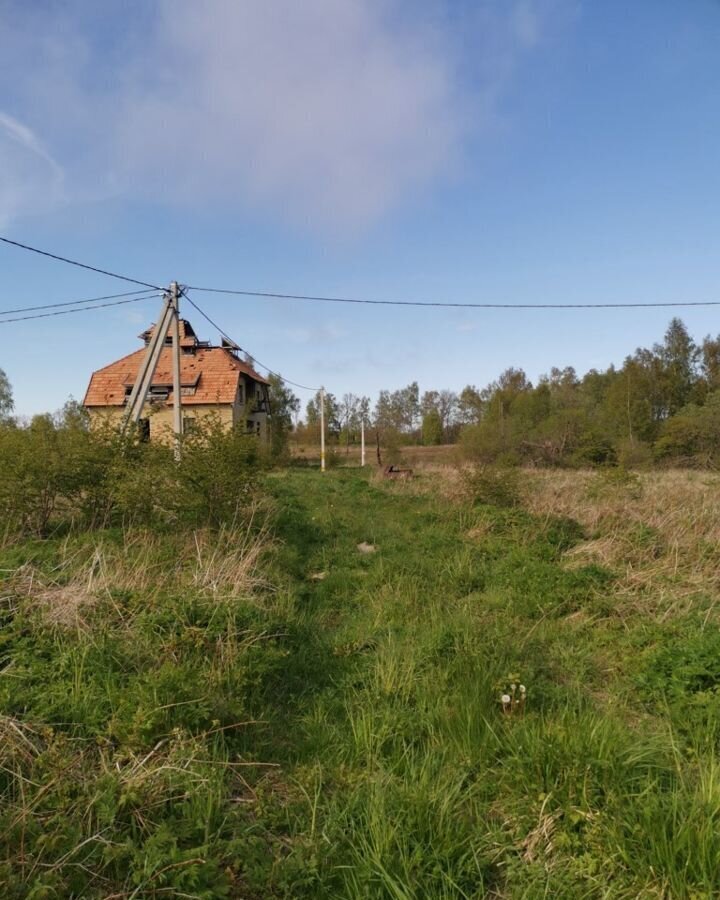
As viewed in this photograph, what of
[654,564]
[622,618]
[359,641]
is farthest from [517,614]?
[654,564]

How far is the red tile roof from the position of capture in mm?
26031

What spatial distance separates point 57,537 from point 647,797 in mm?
7391

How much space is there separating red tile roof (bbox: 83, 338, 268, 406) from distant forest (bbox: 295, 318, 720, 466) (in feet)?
34.5

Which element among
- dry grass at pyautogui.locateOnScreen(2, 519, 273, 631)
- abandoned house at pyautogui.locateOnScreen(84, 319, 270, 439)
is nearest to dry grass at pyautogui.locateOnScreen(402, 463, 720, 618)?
dry grass at pyautogui.locateOnScreen(2, 519, 273, 631)

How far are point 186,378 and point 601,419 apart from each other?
25205mm

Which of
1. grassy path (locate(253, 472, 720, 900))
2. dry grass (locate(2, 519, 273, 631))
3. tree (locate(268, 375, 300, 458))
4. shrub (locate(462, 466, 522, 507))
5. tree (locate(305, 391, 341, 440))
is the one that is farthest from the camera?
tree (locate(305, 391, 341, 440))

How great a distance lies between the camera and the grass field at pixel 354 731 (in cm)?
214

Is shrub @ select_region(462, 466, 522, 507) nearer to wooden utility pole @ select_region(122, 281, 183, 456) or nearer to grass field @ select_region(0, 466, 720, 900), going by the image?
grass field @ select_region(0, 466, 720, 900)

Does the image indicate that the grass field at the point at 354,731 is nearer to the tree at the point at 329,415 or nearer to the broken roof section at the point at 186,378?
the broken roof section at the point at 186,378

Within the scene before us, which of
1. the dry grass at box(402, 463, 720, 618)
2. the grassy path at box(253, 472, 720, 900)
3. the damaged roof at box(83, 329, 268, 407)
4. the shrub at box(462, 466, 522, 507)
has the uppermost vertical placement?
the damaged roof at box(83, 329, 268, 407)

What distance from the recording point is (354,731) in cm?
318

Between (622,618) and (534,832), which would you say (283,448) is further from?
(534,832)

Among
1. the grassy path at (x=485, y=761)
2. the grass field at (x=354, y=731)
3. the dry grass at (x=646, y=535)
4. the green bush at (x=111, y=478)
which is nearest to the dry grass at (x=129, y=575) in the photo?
the grass field at (x=354, y=731)

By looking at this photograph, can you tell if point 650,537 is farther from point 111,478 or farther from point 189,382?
point 189,382
